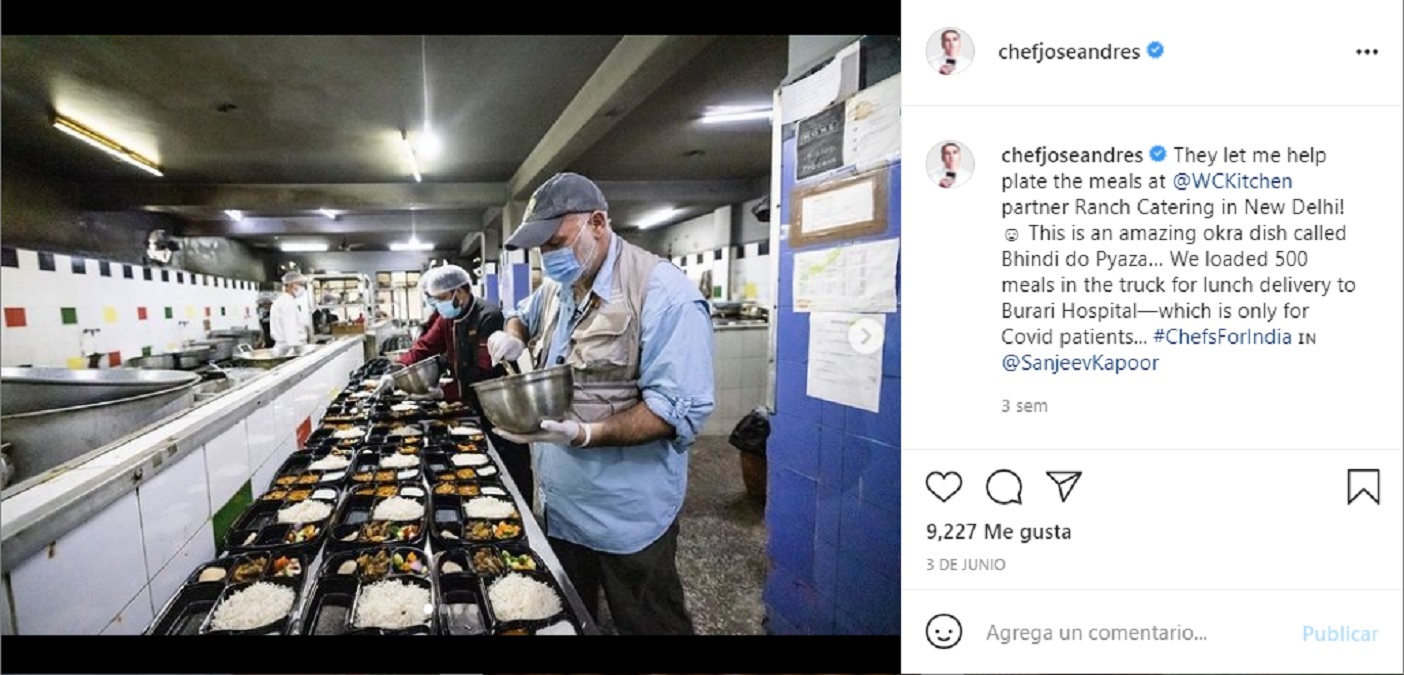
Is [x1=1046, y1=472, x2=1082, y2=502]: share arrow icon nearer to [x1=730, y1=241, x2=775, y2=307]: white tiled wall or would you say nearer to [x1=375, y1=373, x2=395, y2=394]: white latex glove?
[x1=730, y1=241, x2=775, y2=307]: white tiled wall

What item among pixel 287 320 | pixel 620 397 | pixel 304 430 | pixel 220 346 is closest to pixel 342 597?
pixel 620 397

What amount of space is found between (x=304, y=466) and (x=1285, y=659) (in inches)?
72.5

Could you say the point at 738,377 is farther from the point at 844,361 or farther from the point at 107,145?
the point at 107,145

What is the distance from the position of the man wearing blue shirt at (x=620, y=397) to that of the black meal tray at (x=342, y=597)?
0.87 ft

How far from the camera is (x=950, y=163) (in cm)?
56

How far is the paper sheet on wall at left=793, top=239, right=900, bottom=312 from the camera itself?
756 mm

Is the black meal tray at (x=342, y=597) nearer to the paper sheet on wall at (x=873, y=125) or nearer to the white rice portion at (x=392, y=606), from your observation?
the white rice portion at (x=392, y=606)

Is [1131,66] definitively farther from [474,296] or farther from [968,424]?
[474,296]

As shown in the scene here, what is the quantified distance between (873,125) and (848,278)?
0.24 meters


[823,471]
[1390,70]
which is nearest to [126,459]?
[823,471]

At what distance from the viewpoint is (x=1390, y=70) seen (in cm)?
54

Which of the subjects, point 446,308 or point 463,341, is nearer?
point 446,308

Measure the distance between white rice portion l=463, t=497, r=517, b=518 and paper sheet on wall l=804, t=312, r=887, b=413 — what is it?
0.66 metres

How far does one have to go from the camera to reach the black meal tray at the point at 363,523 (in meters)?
0.83
